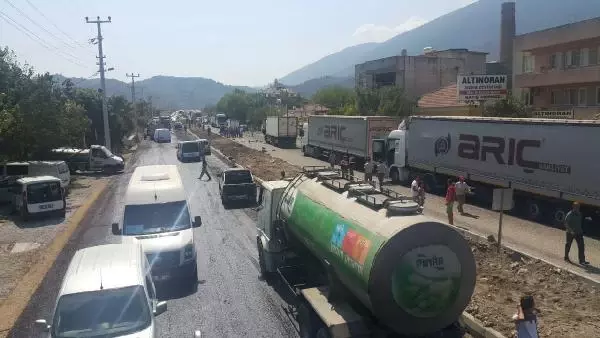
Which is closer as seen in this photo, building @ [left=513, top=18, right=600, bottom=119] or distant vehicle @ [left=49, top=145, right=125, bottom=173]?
building @ [left=513, top=18, right=600, bottom=119]

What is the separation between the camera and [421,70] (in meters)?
71.5

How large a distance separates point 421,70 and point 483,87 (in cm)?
3191

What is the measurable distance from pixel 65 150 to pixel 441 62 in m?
52.8

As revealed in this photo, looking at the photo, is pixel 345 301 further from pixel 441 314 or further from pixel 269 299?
pixel 269 299

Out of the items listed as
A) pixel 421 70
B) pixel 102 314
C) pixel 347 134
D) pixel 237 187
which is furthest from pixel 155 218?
pixel 421 70

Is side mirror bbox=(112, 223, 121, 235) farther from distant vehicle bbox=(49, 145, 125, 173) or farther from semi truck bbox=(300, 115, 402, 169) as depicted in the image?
distant vehicle bbox=(49, 145, 125, 173)

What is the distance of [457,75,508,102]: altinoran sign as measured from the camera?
40.4 metres

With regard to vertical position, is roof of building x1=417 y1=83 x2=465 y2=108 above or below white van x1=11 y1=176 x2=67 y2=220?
above

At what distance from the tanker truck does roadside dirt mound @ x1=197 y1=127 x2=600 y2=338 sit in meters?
3.30

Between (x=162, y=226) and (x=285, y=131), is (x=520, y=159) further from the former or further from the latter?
(x=285, y=131)

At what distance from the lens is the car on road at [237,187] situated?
25359 millimetres

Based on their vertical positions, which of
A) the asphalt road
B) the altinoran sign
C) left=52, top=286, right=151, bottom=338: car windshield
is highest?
the altinoran sign

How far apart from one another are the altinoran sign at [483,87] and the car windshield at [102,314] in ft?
120

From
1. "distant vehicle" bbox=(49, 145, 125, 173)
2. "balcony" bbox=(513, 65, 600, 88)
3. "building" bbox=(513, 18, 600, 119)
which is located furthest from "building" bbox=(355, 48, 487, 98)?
"distant vehicle" bbox=(49, 145, 125, 173)
